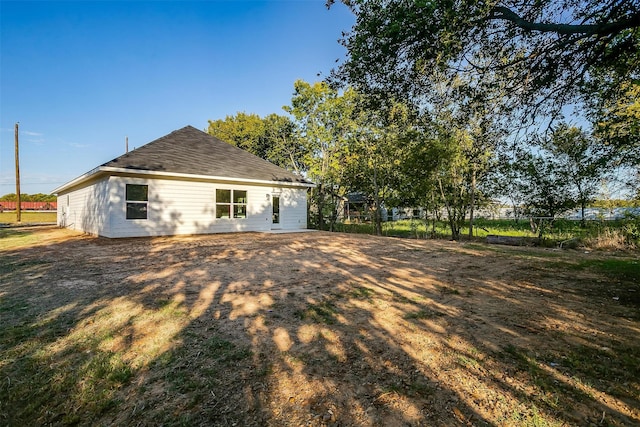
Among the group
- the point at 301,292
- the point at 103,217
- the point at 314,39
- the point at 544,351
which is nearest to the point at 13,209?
the point at 103,217

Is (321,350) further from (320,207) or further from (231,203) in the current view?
(320,207)

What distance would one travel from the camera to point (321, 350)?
267cm

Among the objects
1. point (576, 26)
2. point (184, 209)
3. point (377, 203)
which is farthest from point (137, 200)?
point (576, 26)

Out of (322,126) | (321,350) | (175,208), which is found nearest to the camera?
(321,350)

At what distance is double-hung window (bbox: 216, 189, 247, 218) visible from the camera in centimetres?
1366

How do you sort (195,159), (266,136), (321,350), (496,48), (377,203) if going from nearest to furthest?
1. (321,350)
2. (496,48)
3. (195,159)
4. (377,203)
5. (266,136)

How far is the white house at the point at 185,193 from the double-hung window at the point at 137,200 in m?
0.03

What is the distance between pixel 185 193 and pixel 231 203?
2.15 metres

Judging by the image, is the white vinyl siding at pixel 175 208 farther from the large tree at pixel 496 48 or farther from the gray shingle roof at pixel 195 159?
the large tree at pixel 496 48

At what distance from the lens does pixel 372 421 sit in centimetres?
178

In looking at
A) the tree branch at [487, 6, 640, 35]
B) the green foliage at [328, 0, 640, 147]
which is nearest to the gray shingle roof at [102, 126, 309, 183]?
the green foliage at [328, 0, 640, 147]

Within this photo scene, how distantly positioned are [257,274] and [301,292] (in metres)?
1.49

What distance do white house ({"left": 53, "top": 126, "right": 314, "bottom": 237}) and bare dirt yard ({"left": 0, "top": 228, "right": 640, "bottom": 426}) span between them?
253 inches

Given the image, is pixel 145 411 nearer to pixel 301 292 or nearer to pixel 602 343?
pixel 301 292
